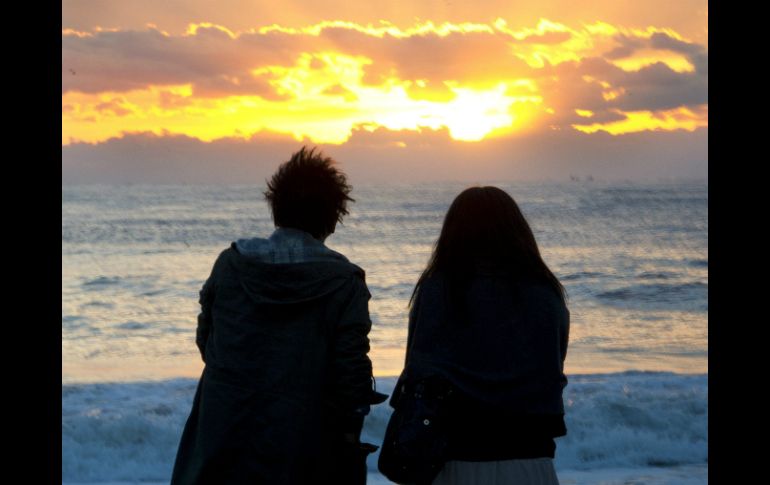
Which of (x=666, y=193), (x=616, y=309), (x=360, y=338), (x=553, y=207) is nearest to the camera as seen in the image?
(x=360, y=338)

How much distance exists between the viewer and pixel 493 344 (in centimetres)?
232

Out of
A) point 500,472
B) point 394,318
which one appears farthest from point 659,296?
point 500,472

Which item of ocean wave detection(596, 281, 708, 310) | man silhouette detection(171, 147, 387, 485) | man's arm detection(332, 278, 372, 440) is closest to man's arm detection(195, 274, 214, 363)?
man silhouette detection(171, 147, 387, 485)

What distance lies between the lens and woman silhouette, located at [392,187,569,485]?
2311 mm

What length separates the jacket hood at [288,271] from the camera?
8.08 feet

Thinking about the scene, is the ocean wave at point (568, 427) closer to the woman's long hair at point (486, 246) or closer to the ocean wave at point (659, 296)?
the woman's long hair at point (486, 246)

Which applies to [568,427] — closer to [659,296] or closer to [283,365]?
[283,365]

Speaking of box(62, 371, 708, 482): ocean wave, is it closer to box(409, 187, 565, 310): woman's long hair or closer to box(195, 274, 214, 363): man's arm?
box(195, 274, 214, 363): man's arm

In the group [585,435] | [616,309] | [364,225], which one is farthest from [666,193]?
[585,435]

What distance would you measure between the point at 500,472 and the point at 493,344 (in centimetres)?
33

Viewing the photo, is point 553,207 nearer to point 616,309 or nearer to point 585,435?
point 616,309

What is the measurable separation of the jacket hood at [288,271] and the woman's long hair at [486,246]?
0.28 meters
